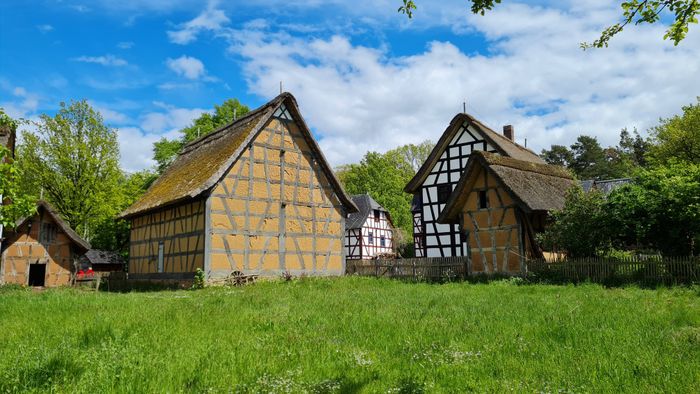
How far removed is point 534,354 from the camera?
21.8 ft

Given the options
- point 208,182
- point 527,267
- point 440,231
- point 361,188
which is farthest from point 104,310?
point 361,188

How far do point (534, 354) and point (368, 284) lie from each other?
12930 mm

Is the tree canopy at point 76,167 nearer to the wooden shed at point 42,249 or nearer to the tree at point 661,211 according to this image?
the wooden shed at point 42,249

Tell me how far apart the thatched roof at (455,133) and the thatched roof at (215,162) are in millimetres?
6826

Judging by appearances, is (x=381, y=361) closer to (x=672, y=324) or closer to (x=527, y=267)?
(x=672, y=324)

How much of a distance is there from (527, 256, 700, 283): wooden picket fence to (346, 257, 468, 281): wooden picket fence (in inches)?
160

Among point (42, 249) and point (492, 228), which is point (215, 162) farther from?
point (42, 249)

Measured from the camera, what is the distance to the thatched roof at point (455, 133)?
92.4 feet

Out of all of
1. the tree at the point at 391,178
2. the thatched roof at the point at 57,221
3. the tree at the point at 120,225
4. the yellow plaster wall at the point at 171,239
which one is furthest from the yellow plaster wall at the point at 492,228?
the tree at the point at 391,178

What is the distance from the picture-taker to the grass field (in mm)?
5426

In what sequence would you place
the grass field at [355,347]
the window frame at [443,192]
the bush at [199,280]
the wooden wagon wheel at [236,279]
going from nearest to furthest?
the grass field at [355,347] < the bush at [199,280] < the wooden wagon wheel at [236,279] < the window frame at [443,192]

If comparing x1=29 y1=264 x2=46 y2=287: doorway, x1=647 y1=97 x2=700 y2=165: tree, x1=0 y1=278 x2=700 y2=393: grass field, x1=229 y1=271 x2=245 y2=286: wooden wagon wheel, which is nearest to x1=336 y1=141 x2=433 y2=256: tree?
x1=647 y1=97 x2=700 y2=165: tree

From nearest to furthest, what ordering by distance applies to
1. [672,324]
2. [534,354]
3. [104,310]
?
[534,354] < [672,324] < [104,310]

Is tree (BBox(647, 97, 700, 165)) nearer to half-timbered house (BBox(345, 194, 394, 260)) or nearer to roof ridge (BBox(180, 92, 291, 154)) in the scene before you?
half-timbered house (BBox(345, 194, 394, 260))
